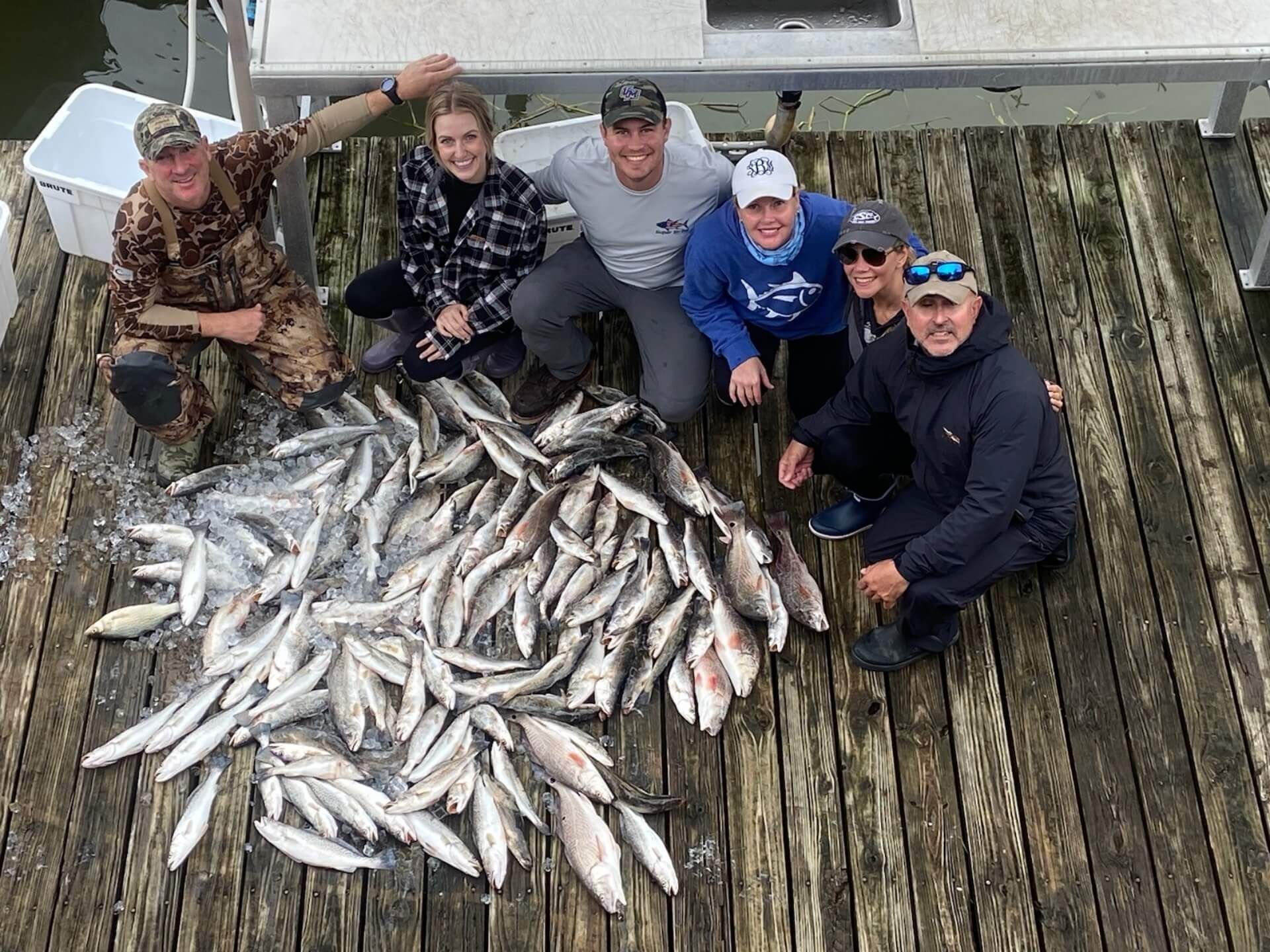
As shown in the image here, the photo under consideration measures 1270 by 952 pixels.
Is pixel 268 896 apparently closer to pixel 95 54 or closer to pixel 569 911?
pixel 569 911

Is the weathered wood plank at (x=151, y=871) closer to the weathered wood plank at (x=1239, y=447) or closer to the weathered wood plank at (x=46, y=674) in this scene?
the weathered wood plank at (x=46, y=674)

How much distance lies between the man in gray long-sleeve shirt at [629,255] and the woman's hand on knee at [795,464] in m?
0.42

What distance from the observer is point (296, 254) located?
439 centimetres

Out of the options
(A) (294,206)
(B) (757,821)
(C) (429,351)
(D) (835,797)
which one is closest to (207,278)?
(A) (294,206)

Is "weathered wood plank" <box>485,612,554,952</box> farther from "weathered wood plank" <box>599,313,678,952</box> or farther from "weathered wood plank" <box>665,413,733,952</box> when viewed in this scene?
"weathered wood plank" <box>665,413,733,952</box>

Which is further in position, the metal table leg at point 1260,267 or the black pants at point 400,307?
the metal table leg at point 1260,267

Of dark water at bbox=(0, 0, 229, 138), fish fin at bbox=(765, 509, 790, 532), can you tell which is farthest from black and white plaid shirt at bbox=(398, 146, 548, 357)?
dark water at bbox=(0, 0, 229, 138)

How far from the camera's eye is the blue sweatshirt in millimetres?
3678

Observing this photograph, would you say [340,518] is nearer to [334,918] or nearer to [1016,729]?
[334,918]

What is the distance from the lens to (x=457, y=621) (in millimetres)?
3717

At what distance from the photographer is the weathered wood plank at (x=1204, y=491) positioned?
3502 mm

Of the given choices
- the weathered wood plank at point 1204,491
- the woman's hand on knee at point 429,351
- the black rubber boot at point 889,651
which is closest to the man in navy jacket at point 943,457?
the black rubber boot at point 889,651

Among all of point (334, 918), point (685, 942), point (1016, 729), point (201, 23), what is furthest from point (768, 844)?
point (201, 23)

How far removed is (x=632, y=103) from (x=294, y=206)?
133cm
